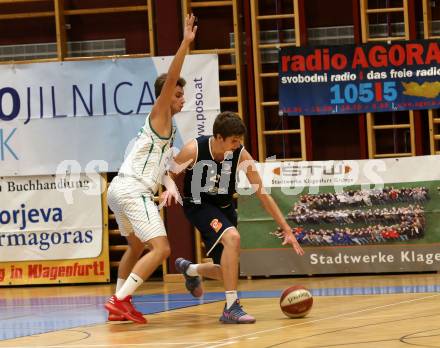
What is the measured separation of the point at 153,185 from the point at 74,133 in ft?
17.1

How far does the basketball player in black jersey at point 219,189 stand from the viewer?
7.14 m

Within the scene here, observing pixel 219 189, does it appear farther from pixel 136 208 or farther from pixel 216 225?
pixel 136 208

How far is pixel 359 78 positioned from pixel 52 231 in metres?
4.41

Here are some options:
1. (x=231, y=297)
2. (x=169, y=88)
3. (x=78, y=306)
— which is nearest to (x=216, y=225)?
(x=231, y=297)

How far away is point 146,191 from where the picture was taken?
750cm

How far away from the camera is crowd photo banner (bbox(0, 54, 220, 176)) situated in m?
12.4

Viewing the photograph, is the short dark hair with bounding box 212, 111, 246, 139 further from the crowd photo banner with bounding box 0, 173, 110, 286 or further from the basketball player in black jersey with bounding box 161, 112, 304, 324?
the crowd photo banner with bounding box 0, 173, 110, 286

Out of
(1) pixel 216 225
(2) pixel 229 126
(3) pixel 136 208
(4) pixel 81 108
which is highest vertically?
(4) pixel 81 108

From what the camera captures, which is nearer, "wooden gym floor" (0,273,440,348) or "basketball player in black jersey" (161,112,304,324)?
"wooden gym floor" (0,273,440,348)

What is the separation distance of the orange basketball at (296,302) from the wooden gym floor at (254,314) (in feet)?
0.28

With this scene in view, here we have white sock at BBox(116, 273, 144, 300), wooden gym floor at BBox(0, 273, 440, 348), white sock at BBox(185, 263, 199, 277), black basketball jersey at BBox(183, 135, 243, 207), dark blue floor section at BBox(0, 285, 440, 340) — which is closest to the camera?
wooden gym floor at BBox(0, 273, 440, 348)

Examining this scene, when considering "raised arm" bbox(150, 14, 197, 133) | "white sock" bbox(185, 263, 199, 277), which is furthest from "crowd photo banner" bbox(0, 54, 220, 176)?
"raised arm" bbox(150, 14, 197, 133)

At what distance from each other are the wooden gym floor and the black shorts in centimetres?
57

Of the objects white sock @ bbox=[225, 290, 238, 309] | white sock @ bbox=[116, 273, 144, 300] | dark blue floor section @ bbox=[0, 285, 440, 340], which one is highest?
white sock @ bbox=[116, 273, 144, 300]
